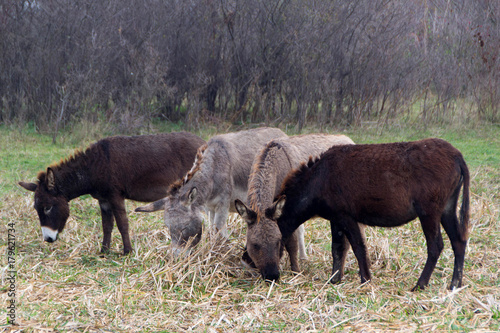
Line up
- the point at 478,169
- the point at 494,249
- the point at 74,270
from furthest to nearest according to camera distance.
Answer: the point at 478,169 → the point at 494,249 → the point at 74,270

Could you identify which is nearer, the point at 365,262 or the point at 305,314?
the point at 305,314

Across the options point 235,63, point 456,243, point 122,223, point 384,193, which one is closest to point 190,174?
point 122,223

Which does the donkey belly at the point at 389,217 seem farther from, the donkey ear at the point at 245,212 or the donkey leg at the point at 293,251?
the donkey ear at the point at 245,212

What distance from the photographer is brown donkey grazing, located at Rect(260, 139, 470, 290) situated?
4.71 metres

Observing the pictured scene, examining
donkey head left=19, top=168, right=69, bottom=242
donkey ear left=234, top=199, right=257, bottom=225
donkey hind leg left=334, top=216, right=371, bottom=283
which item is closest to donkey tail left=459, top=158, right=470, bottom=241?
donkey hind leg left=334, top=216, right=371, bottom=283

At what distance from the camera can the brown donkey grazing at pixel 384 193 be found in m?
4.71

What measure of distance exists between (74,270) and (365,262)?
10.0 feet

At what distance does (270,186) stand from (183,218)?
0.95m

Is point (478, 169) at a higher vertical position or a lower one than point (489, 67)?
lower

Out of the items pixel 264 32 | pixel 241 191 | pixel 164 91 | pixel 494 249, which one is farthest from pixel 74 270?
pixel 264 32

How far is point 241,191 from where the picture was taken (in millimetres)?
6340

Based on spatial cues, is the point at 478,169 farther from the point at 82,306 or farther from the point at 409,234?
the point at 82,306

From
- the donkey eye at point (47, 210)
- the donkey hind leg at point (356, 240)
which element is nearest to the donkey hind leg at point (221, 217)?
the donkey hind leg at point (356, 240)

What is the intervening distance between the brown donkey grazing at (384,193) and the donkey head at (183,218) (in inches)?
36.0
